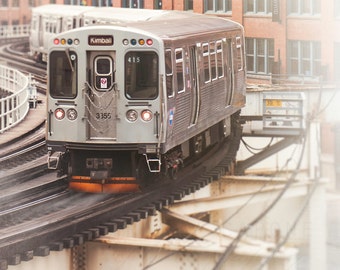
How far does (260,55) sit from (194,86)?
930cm

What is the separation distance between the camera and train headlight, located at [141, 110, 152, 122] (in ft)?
54.2

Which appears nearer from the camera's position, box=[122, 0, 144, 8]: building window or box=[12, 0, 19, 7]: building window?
box=[122, 0, 144, 8]: building window

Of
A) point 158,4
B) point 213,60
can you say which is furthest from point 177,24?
point 158,4

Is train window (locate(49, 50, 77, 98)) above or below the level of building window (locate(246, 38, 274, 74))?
above

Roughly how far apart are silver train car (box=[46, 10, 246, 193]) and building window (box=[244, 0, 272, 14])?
24.7 feet

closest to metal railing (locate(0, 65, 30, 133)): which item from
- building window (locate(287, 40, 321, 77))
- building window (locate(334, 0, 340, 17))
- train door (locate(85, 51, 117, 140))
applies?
train door (locate(85, 51, 117, 140))

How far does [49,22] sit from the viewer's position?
38.7 m

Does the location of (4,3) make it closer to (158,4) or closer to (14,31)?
(14,31)

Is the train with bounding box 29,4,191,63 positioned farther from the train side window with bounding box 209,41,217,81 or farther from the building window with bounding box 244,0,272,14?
the train side window with bounding box 209,41,217,81

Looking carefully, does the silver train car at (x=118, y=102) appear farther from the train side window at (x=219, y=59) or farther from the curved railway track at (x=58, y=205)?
the train side window at (x=219, y=59)

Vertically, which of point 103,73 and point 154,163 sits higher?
point 103,73

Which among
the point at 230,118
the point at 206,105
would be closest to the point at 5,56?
the point at 230,118

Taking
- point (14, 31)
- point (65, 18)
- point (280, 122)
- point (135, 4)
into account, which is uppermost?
point (135, 4)

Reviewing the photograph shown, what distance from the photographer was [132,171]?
17031 mm
